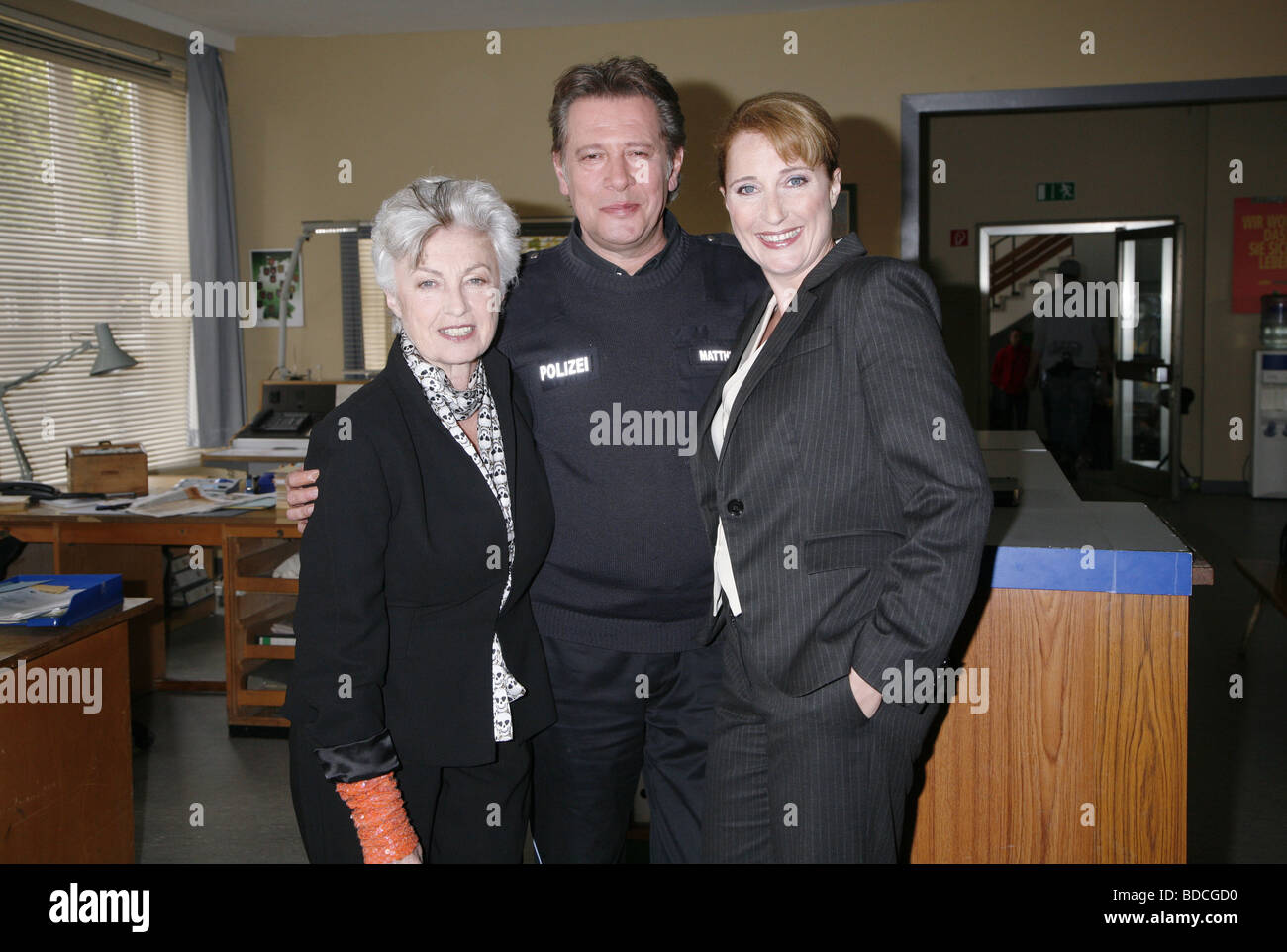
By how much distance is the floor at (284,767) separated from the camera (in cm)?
306

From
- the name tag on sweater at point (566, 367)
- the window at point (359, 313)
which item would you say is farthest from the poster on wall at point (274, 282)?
the name tag on sweater at point (566, 367)

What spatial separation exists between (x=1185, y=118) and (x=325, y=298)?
7.38m

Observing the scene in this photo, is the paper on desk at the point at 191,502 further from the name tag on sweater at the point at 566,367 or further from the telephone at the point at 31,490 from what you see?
the name tag on sweater at the point at 566,367

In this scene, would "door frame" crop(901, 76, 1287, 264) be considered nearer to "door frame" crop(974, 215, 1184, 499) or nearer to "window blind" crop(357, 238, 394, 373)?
"window blind" crop(357, 238, 394, 373)

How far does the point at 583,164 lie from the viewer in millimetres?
1885

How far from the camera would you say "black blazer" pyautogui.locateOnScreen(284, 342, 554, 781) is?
147cm

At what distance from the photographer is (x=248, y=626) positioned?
395cm

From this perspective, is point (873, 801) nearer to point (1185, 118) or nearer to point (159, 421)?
point (159, 421)

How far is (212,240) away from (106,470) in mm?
2022

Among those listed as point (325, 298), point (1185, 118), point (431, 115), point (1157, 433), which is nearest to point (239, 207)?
point (325, 298)

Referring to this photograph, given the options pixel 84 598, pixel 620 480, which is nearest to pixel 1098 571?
pixel 620 480

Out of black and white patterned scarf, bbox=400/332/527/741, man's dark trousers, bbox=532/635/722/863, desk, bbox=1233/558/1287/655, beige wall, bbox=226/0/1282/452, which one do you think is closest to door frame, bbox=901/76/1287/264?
beige wall, bbox=226/0/1282/452

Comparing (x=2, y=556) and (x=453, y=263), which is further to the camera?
(x=2, y=556)
